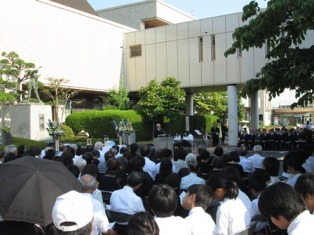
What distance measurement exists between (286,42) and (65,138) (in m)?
17.6

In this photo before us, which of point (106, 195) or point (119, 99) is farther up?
point (119, 99)

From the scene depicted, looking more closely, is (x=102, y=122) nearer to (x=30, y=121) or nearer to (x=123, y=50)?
(x=123, y=50)

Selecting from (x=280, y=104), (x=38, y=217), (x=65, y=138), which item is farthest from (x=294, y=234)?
(x=280, y=104)

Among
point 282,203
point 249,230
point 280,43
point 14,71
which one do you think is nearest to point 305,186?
point 282,203

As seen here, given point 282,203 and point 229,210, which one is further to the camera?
point 229,210

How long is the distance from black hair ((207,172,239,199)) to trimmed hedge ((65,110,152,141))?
21.7 metres

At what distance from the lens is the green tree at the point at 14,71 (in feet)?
72.6

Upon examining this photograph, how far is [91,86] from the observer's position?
28.6 m

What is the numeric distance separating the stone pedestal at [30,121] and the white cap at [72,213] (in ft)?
57.9

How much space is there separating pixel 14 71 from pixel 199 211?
20.9 metres

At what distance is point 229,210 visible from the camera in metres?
3.68

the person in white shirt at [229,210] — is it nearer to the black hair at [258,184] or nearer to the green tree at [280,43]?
the black hair at [258,184]

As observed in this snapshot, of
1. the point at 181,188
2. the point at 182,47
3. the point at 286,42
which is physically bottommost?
the point at 181,188

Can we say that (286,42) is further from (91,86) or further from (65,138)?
(91,86)
